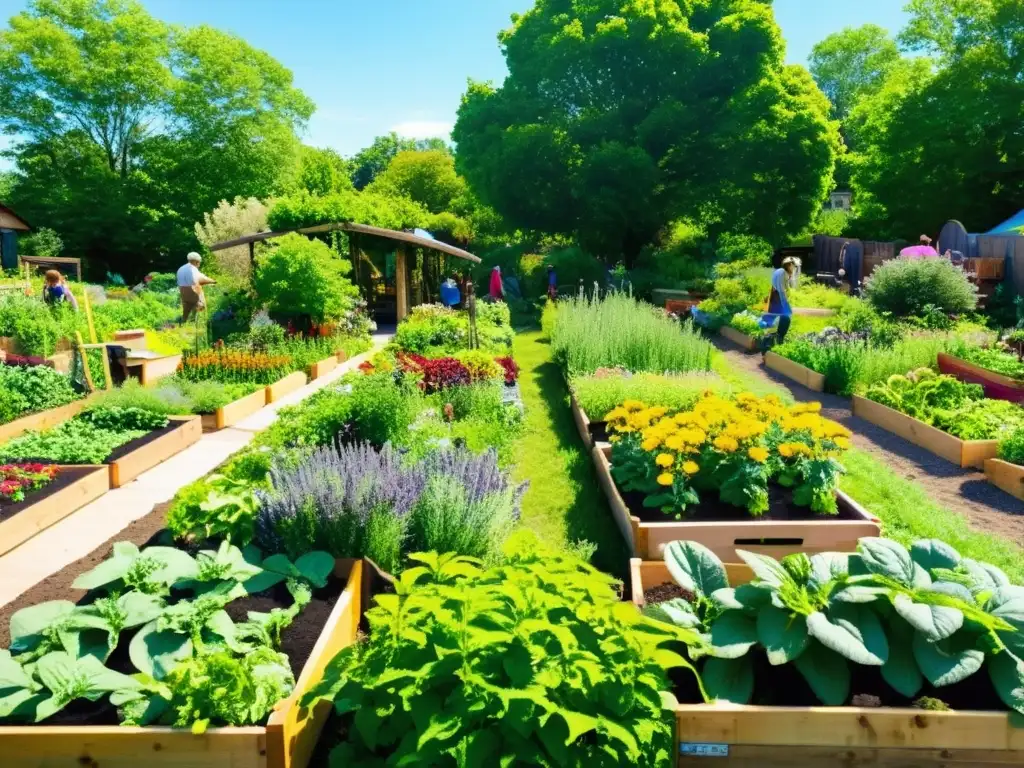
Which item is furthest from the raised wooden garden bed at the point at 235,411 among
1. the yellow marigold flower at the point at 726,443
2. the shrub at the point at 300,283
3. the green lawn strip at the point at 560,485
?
the yellow marigold flower at the point at 726,443

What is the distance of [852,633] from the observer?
2.77 metres

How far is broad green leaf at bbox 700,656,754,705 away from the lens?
2.76 metres

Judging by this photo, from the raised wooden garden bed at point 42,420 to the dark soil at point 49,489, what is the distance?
1.90 m

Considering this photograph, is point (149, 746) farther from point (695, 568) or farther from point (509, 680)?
point (695, 568)

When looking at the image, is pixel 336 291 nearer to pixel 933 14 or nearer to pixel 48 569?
pixel 48 569

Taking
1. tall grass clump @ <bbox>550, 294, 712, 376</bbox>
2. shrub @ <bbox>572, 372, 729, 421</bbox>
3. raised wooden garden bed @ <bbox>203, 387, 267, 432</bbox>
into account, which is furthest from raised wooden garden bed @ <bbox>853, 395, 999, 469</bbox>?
raised wooden garden bed @ <bbox>203, 387, 267, 432</bbox>

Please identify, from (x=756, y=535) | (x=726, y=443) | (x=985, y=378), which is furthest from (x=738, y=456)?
(x=985, y=378)

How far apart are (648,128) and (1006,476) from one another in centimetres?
2013

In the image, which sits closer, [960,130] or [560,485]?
[560,485]

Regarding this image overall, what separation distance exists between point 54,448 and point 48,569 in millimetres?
2299

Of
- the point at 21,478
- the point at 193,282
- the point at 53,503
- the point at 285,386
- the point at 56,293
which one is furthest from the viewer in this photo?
the point at 193,282

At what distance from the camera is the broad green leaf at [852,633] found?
8.78 ft

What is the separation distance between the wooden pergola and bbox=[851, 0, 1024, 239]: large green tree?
48.7ft

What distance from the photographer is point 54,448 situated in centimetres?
693
